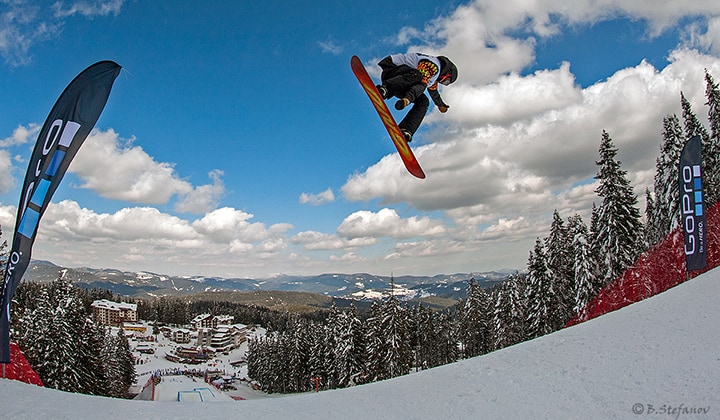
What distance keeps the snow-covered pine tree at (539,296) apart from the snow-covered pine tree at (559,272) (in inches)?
13.2

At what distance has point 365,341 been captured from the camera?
3884 cm

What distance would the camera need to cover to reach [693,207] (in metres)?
15.0

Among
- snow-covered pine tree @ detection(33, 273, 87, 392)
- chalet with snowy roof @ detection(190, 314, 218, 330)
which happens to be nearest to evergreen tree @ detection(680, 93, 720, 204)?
snow-covered pine tree @ detection(33, 273, 87, 392)

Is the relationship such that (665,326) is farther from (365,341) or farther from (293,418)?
(365,341)

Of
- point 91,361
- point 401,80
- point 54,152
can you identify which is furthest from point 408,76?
point 91,361

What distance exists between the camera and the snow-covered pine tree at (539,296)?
29.9 m

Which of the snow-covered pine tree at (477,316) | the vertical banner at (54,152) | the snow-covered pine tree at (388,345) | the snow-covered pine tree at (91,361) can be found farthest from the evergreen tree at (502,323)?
the vertical banner at (54,152)

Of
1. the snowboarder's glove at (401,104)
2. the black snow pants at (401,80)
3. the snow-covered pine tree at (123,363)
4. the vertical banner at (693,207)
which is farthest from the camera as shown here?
the snow-covered pine tree at (123,363)

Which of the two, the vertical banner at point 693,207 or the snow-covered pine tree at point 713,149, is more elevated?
the snow-covered pine tree at point 713,149

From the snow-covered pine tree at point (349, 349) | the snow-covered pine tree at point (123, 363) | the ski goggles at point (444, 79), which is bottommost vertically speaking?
the snow-covered pine tree at point (123, 363)

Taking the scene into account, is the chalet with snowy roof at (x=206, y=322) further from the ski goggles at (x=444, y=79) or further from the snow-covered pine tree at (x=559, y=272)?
the ski goggles at (x=444, y=79)

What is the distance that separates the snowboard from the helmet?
1.45 m

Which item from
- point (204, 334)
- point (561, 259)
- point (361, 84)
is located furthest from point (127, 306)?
point (361, 84)

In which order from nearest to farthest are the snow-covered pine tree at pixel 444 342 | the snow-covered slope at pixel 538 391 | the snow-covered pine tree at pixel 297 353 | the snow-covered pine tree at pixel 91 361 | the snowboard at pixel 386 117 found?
the snow-covered slope at pixel 538 391 → the snowboard at pixel 386 117 → the snow-covered pine tree at pixel 91 361 → the snow-covered pine tree at pixel 297 353 → the snow-covered pine tree at pixel 444 342
